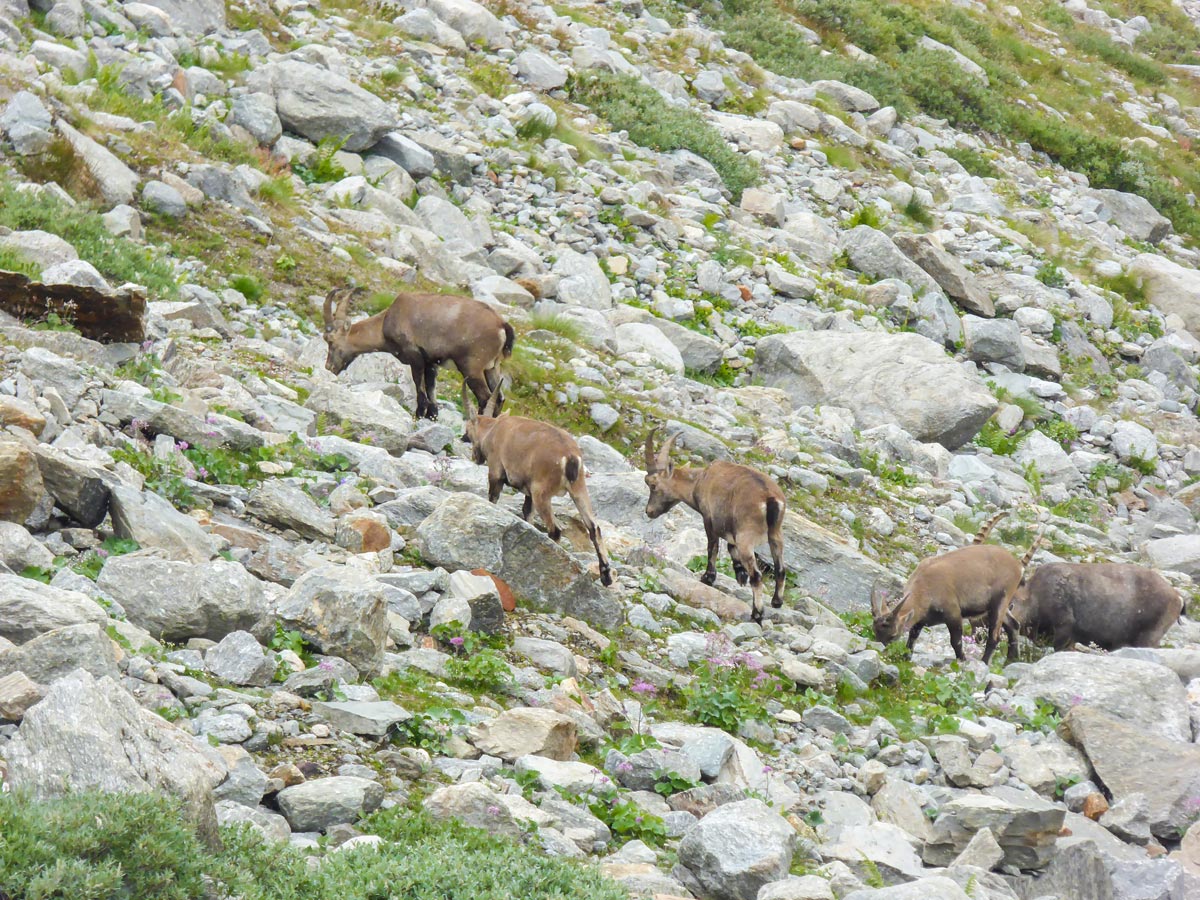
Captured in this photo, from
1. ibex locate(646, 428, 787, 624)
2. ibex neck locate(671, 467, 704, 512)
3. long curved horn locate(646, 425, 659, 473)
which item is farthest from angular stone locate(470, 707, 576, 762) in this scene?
long curved horn locate(646, 425, 659, 473)

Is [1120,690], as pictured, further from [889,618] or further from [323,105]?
[323,105]

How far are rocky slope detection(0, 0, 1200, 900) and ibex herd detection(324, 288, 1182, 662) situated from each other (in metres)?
0.43

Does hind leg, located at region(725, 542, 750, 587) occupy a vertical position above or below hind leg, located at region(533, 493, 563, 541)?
below

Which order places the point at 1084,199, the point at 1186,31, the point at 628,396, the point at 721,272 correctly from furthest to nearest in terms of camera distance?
the point at 1186,31 → the point at 1084,199 → the point at 721,272 → the point at 628,396

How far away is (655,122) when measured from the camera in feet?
84.5

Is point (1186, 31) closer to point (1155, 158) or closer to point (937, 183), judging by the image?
point (1155, 158)

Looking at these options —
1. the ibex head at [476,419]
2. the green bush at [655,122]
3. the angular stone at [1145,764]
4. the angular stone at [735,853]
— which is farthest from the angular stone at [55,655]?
the green bush at [655,122]

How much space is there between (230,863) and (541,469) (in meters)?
7.28

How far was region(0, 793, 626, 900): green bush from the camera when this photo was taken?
440 cm

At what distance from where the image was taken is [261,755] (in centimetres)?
655

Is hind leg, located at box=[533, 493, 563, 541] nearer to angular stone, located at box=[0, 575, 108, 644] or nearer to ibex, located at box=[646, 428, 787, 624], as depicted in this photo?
ibex, located at box=[646, 428, 787, 624]

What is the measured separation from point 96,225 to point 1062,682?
1116 cm

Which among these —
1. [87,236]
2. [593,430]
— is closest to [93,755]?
[87,236]

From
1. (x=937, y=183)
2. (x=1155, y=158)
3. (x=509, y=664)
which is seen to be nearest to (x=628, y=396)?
(x=509, y=664)
